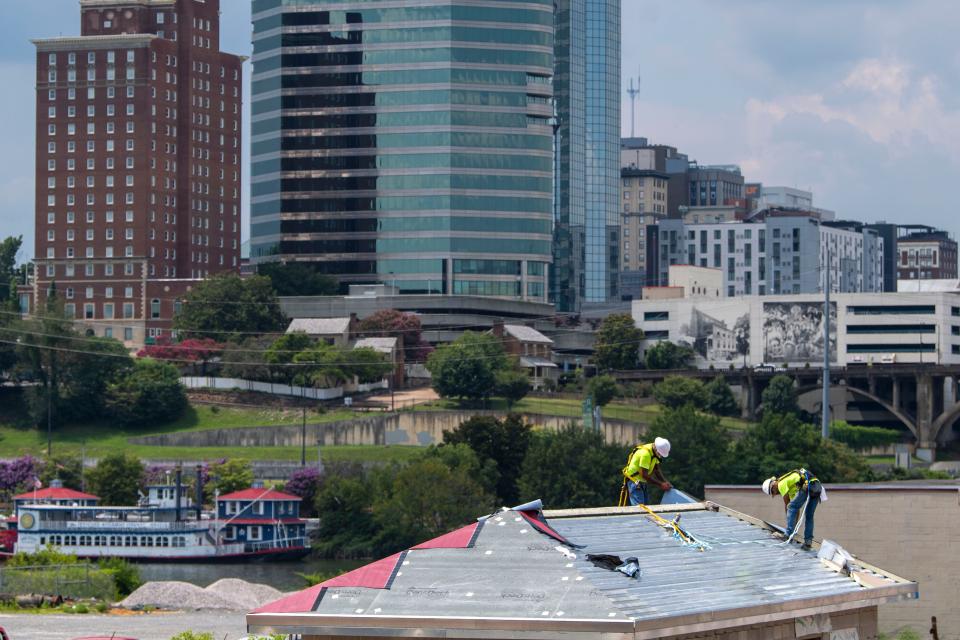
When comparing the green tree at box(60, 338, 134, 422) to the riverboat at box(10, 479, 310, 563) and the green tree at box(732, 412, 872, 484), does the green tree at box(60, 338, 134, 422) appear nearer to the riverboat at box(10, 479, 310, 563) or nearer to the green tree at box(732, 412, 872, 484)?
the riverboat at box(10, 479, 310, 563)

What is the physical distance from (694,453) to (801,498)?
80286 mm

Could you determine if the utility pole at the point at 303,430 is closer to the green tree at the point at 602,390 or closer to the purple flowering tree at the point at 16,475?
the purple flowering tree at the point at 16,475

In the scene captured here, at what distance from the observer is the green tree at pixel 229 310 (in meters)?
185

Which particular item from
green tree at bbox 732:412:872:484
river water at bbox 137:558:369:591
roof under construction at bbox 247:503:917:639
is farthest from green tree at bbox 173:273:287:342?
roof under construction at bbox 247:503:917:639

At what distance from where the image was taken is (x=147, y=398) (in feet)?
530

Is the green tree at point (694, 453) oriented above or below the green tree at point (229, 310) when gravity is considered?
below

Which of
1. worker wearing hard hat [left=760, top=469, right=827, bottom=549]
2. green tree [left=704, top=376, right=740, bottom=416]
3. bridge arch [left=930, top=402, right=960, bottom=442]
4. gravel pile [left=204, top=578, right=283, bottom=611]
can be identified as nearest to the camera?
worker wearing hard hat [left=760, top=469, right=827, bottom=549]

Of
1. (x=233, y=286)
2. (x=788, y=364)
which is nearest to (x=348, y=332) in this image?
(x=233, y=286)

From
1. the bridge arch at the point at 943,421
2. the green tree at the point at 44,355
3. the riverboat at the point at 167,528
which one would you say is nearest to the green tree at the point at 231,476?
the riverboat at the point at 167,528

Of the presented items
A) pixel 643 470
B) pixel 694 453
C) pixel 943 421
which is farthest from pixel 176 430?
pixel 643 470

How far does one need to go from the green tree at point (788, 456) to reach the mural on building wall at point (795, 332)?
77.4 metres

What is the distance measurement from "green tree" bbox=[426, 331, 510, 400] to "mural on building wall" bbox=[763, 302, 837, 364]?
40.9 m

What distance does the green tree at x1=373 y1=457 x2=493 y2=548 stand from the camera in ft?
338

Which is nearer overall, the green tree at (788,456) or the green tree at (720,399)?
the green tree at (788,456)
